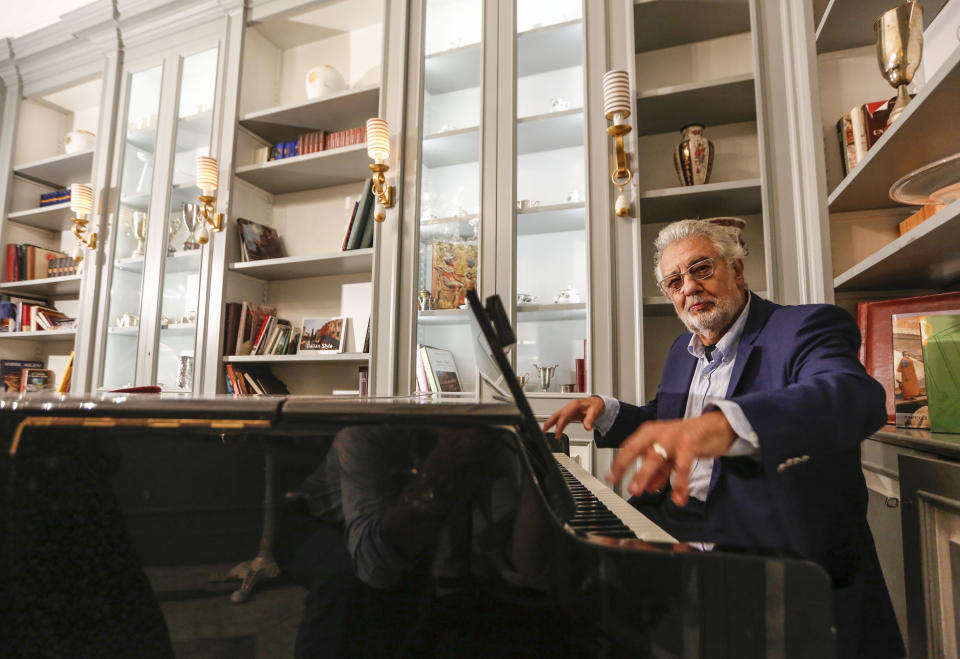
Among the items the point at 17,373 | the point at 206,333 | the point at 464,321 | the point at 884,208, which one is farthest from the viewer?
the point at 17,373

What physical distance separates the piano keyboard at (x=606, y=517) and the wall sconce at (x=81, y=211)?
3176 mm

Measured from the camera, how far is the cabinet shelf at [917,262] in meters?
1.04

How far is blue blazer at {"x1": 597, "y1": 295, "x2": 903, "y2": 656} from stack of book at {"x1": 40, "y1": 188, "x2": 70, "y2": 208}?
4.12 metres

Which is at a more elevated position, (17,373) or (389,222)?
(389,222)

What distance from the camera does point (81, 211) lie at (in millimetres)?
2938

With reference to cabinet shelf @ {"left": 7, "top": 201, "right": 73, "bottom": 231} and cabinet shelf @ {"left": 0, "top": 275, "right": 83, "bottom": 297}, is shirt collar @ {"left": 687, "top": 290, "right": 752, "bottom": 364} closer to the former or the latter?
cabinet shelf @ {"left": 0, "top": 275, "right": 83, "bottom": 297}

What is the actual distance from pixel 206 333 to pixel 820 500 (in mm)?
2622

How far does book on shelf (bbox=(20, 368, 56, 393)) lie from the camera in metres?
3.39

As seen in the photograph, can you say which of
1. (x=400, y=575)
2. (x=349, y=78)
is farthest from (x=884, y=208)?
(x=349, y=78)

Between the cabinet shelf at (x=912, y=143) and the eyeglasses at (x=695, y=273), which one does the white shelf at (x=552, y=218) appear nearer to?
the eyeglasses at (x=695, y=273)

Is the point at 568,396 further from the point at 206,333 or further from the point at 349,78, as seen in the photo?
the point at 349,78

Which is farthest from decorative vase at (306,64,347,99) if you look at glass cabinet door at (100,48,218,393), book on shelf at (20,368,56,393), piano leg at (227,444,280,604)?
book on shelf at (20,368,56,393)

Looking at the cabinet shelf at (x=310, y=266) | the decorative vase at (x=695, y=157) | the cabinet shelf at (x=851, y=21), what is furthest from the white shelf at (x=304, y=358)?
the cabinet shelf at (x=851, y=21)

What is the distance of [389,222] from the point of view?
2320 millimetres
